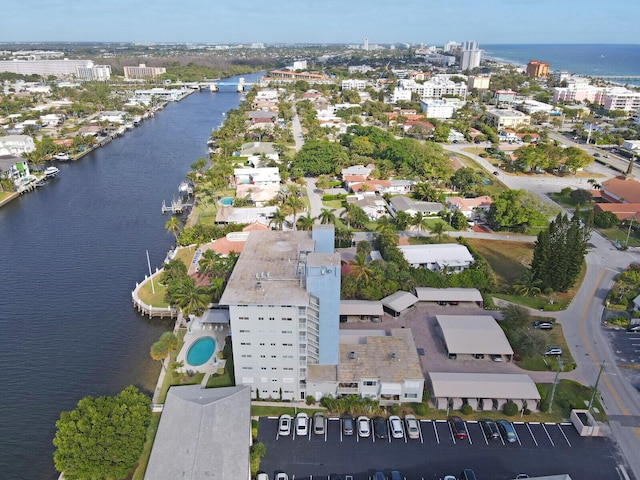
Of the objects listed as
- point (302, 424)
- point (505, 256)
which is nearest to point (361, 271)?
point (302, 424)

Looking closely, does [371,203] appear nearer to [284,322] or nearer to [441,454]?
[284,322]

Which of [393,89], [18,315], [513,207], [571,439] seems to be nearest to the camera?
[571,439]

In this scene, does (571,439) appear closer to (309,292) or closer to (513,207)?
(309,292)

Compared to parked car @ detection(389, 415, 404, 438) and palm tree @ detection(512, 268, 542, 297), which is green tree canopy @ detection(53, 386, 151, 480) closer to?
parked car @ detection(389, 415, 404, 438)

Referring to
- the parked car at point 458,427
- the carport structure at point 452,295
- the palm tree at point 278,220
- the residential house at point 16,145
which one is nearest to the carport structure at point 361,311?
the carport structure at point 452,295

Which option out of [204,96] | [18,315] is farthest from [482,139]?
[204,96]

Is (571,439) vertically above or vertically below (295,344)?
below
